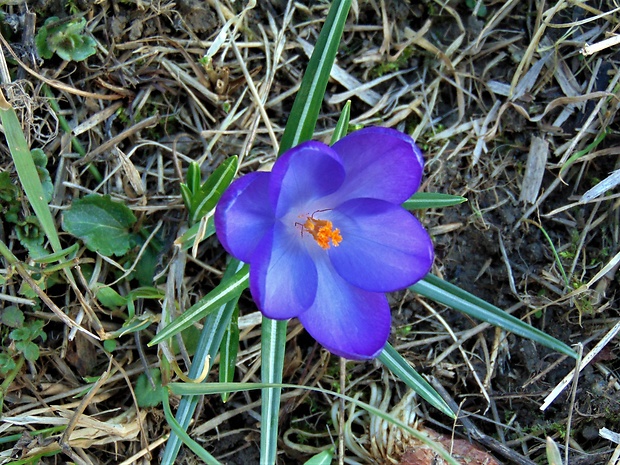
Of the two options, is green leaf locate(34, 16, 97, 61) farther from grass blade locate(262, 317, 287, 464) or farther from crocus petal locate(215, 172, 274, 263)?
grass blade locate(262, 317, 287, 464)

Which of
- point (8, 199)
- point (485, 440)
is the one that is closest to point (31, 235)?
point (8, 199)

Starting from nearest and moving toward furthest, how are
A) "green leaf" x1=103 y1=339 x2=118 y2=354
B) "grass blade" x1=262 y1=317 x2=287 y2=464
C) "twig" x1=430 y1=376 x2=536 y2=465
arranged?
"grass blade" x1=262 y1=317 x2=287 y2=464 < "green leaf" x1=103 y1=339 x2=118 y2=354 < "twig" x1=430 y1=376 x2=536 y2=465

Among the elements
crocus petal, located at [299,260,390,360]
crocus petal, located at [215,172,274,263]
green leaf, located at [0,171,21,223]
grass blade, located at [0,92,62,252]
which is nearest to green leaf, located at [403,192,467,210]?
crocus petal, located at [299,260,390,360]

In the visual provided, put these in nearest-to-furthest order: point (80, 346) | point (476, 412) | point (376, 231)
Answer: point (376, 231) → point (80, 346) → point (476, 412)

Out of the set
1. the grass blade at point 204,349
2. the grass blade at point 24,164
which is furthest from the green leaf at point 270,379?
the grass blade at point 24,164

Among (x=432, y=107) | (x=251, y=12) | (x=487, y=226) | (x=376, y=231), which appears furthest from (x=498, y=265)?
(x=251, y=12)

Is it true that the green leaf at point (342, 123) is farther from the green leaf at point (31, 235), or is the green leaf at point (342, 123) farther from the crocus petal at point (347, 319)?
the green leaf at point (31, 235)

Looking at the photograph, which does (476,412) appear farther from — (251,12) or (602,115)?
(251,12)
